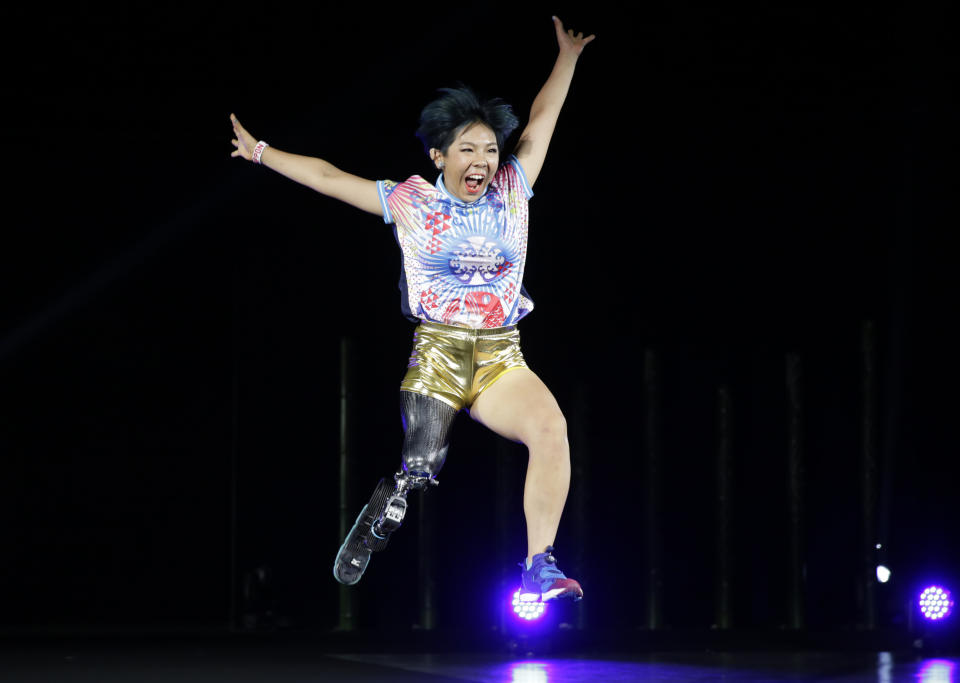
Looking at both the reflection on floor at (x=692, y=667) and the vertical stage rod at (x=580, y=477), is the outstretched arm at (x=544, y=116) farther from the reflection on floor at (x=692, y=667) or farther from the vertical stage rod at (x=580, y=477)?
the vertical stage rod at (x=580, y=477)

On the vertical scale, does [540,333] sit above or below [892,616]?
above

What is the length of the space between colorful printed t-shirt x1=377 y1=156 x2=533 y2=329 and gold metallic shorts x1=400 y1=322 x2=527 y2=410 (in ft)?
0.12

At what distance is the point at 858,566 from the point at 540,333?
227 cm

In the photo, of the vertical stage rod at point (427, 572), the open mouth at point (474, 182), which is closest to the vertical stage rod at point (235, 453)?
the vertical stage rod at point (427, 572)

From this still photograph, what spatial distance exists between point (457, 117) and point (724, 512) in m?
4.21

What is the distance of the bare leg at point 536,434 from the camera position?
12.5ft

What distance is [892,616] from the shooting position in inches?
274

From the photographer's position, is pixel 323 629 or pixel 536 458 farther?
pixel 323 629

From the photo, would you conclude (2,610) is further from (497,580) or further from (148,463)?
(497,580)

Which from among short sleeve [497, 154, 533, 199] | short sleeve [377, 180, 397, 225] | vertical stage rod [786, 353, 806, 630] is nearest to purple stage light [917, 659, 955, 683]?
vertical stage rod [786, 353, 806, 630]

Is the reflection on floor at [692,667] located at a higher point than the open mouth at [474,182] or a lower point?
lower

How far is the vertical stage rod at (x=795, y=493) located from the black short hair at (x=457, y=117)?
412 centimetres

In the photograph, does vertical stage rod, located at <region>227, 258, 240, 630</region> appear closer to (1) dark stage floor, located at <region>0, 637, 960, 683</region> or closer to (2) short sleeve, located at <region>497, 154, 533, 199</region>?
(1) dark stage floor, located at <region>0, 637, 960, 683</region>

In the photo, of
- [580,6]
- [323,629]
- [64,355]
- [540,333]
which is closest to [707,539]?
[540,333]
